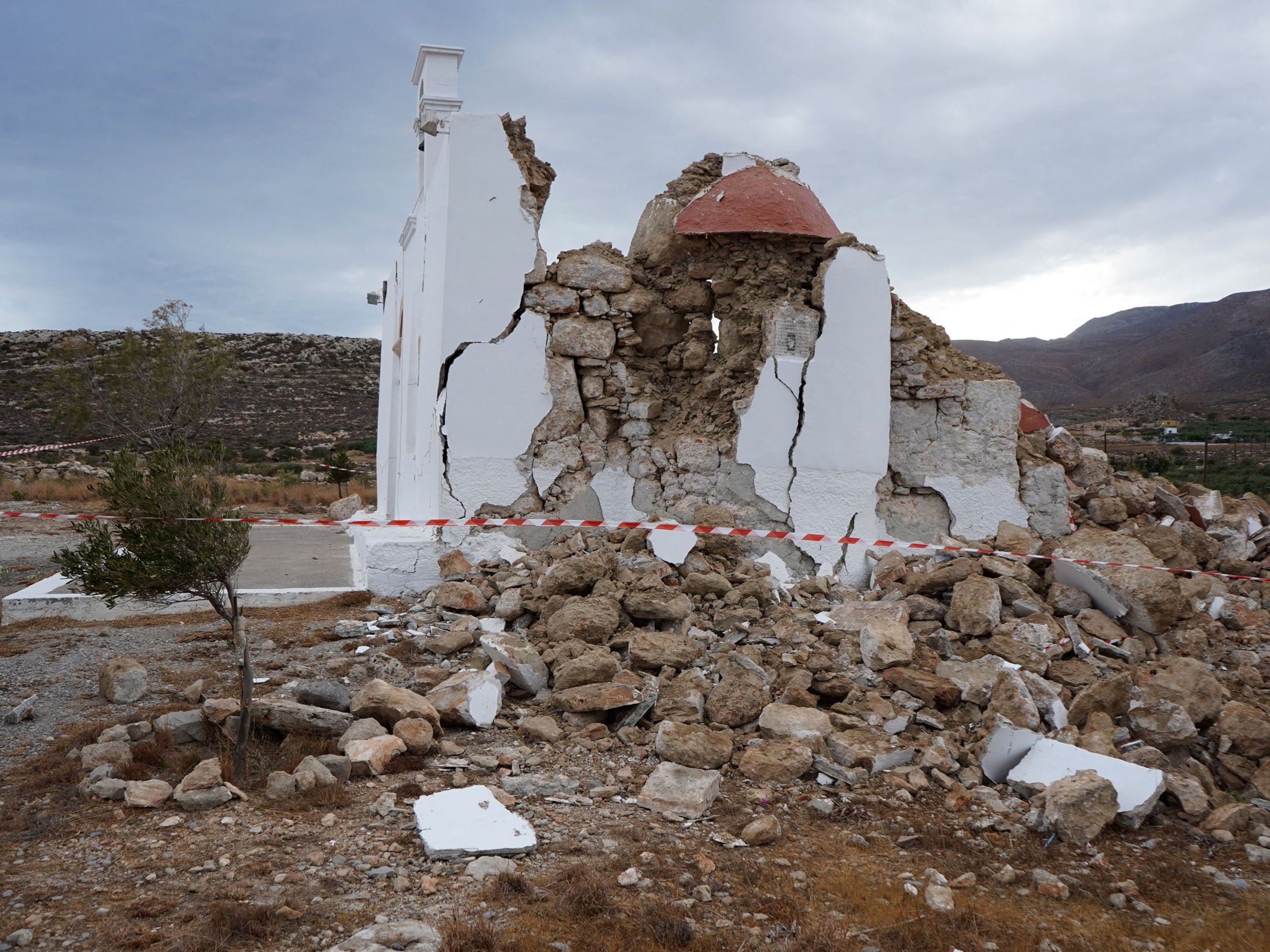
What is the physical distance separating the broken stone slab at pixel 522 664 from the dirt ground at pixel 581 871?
692 mm

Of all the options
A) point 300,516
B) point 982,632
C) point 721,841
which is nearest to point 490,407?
point 982,632

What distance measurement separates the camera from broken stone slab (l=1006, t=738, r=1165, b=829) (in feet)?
13.8

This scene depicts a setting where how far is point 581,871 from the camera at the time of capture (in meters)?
3.51

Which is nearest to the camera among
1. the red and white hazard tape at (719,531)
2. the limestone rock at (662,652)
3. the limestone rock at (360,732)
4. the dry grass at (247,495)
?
the limestone rock at (360,732)

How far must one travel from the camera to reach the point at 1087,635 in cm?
626

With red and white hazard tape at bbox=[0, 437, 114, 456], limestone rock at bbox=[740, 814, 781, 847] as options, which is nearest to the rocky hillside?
red and white hazard tape at bbox=[0, 437, 114, 456]

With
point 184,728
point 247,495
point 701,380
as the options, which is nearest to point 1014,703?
point 184,728

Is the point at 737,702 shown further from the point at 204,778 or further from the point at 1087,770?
the point at 204,778

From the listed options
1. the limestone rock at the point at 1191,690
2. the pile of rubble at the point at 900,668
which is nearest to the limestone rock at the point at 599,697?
the pile of rubble at the point at 900,668

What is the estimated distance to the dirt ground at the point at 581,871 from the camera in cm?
311

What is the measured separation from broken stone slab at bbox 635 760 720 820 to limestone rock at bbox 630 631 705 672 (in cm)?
123

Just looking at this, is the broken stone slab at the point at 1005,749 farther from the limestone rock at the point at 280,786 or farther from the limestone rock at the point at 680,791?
the limestone rock at the point at 280,786

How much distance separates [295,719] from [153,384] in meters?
17.1

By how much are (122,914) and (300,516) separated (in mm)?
14724
